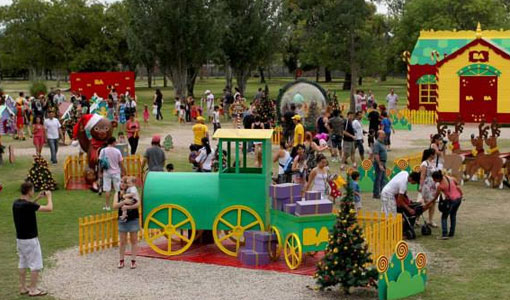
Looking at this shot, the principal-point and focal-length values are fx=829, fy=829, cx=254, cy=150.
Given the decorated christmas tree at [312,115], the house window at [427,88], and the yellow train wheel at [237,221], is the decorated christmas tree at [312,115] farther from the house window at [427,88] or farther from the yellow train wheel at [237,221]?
the yellow train wheel at [237,221]

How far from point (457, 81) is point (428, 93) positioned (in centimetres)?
458

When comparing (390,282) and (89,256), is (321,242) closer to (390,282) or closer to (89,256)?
(390,282)

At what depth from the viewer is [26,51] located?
237ft

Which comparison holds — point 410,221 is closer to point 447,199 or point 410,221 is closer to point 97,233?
point 447,199

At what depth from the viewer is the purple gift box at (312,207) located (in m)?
12.5

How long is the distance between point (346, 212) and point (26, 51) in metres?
65.2

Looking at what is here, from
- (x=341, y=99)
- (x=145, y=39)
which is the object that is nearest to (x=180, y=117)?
(x=145, y=39)

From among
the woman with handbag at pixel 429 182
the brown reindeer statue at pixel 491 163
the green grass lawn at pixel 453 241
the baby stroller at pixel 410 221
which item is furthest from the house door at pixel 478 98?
the baby stroller at pixel 410 221

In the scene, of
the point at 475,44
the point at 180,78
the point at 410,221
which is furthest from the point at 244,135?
the point at 180,78

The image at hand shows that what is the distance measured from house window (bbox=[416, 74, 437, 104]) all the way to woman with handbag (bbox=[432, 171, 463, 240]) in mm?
26974

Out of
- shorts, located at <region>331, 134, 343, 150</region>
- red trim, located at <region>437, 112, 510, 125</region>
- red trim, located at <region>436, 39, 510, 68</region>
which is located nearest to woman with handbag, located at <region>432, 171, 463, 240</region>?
shorts, located at <region>331, 134, 343, 150</region>

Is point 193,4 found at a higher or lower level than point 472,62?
higher

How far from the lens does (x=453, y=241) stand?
14.6 meters

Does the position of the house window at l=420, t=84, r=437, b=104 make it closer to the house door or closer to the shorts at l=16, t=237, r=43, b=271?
the house door
